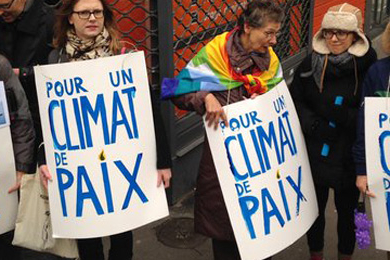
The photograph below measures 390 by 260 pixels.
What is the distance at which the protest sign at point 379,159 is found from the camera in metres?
2.63

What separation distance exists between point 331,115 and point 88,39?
1.36m

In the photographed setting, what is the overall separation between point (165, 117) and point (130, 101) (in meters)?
1.69

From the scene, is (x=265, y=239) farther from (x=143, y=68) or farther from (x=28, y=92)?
(x=28, y=92)

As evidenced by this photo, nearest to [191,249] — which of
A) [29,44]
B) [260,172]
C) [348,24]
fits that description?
[260,172]

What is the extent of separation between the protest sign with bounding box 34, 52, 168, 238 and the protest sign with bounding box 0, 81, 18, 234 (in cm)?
18

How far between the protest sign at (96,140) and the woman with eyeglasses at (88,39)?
0.08 metres

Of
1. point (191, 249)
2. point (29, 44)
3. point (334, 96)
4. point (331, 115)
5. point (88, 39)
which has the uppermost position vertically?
point (88, 39)

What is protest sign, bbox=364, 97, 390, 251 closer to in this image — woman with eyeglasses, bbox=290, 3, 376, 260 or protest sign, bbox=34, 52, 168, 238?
woman with eyeglasses, bbox=290, 3, 376, 260

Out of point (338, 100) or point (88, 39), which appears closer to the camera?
point (88, 39)

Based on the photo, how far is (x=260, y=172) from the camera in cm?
259

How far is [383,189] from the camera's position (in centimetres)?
Answer: 271

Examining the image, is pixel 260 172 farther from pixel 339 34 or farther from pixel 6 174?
pixel 6 174

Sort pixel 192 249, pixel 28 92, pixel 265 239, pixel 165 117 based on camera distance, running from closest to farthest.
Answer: pixel 265 239 < pixel 28 92 < pixel 192 249 < pixel 165 117

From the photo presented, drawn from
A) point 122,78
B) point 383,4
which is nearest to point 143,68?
point 122,78
